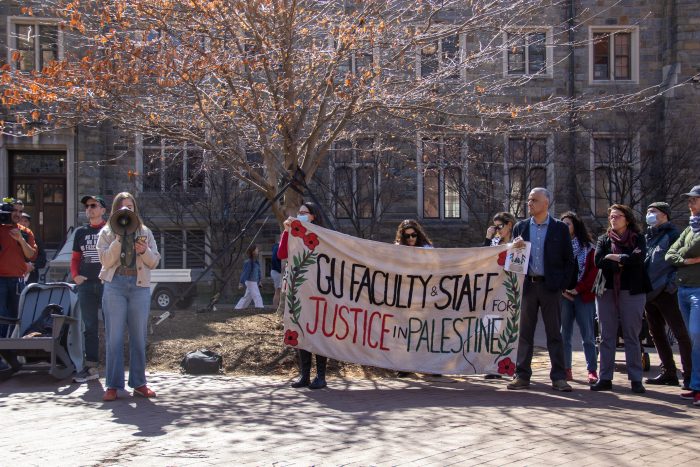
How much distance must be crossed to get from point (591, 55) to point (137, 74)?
17.6 metres

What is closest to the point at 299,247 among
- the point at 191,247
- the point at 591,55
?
the point at 191,247

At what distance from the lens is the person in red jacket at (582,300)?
9.15 metres

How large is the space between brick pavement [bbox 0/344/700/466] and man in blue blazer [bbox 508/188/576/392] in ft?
1.04

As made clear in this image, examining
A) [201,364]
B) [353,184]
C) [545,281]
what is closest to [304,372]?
[201,364]

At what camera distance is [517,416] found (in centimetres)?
705

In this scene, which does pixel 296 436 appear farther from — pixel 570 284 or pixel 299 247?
pixel 570 284

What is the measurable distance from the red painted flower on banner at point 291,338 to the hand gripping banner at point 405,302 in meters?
0.14

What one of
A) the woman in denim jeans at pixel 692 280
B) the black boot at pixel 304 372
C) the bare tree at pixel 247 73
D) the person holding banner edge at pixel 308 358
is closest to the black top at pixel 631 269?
the woman in denim jeans at pixel 692 280

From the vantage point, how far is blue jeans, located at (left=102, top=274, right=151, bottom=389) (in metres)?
7.85

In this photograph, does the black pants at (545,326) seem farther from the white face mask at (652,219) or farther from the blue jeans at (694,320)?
the white face mask at (652,219)

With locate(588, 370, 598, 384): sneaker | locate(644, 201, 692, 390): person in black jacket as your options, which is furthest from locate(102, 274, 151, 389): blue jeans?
locate(644, 201, 692, 390): person in black jacket

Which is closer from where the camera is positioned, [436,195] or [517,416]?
[517,416]

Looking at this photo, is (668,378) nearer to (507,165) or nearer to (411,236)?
(411,236)

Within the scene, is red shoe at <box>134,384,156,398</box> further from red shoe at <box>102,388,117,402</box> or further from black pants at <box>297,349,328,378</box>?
black pants at <box>297,349,328,378</box>
